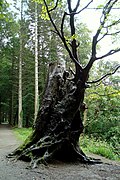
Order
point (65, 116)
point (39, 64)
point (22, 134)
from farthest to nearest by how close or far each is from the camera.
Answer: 1. point (39, 64)
2. point (22, 134)
3. point (65, 116)

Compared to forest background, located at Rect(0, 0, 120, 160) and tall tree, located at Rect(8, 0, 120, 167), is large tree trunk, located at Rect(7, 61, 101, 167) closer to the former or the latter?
tall tree, located at Rect(8, 0, 120, 167)

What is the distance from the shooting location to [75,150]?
24.3 ft

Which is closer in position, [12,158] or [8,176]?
[8,176]

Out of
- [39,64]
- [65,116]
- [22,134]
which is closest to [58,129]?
[65,116]

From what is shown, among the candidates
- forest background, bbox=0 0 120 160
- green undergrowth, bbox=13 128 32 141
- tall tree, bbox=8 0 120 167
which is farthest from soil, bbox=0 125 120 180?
green undergrowth, bbox=13 128 32 141

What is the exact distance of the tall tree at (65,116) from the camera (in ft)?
22.3

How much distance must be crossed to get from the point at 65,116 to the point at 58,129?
1.47ft

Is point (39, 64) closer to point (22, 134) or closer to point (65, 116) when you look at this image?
point (22, 134)

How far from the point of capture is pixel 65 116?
7.20 m

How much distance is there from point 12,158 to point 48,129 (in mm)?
1376

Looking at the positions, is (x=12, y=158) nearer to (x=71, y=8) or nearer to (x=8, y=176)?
(x=8, y=176)

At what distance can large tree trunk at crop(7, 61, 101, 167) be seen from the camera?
7016mm

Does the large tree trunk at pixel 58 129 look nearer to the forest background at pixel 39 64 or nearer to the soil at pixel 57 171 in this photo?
the soil at pixel 57 171

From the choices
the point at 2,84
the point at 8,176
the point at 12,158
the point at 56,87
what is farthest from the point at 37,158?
the point at 2,84
